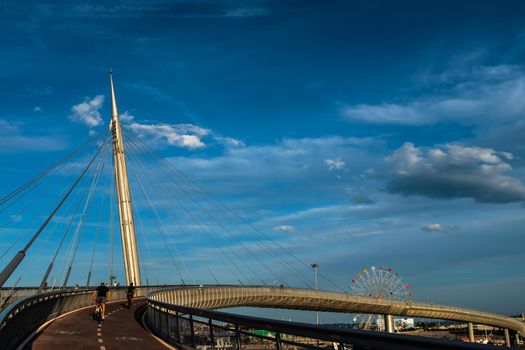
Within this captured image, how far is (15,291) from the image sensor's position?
47.3 m

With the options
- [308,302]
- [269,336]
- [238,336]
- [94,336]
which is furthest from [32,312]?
[308,302]

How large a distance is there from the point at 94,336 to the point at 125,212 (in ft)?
148

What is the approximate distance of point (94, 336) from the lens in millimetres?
21391

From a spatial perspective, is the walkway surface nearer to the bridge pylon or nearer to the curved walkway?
the curved walkway

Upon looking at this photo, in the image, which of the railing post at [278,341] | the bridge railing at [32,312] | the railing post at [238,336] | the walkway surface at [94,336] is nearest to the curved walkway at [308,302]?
the bridge railing at [32,312]

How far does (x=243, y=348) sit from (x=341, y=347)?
15.4 feet

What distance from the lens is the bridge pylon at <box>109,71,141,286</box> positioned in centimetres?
6358

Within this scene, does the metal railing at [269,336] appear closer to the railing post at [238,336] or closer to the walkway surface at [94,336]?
the railing post at [238,336]

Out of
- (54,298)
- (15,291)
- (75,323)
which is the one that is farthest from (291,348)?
(15,291)

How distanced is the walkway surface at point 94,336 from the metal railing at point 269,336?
4.10 ft

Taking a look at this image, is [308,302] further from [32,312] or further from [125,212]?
[32,312]

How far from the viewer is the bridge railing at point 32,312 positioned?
15.7 m

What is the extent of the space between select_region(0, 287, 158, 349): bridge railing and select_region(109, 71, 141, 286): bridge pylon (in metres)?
21.1

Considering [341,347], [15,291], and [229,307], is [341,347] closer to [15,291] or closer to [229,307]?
[15,291]
